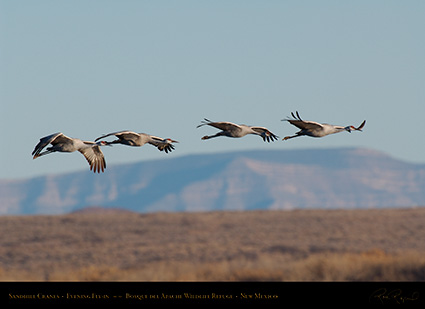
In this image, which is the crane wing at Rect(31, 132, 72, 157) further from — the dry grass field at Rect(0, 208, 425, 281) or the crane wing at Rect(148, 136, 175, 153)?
the dry grass field at Rect(0, 208, 425, 281)

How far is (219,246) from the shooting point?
3081 inches

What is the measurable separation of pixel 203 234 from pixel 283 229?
8.34 metres

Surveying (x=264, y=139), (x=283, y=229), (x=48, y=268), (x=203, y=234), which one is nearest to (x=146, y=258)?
(x=48, y=268)

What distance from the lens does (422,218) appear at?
94125 millimetres
